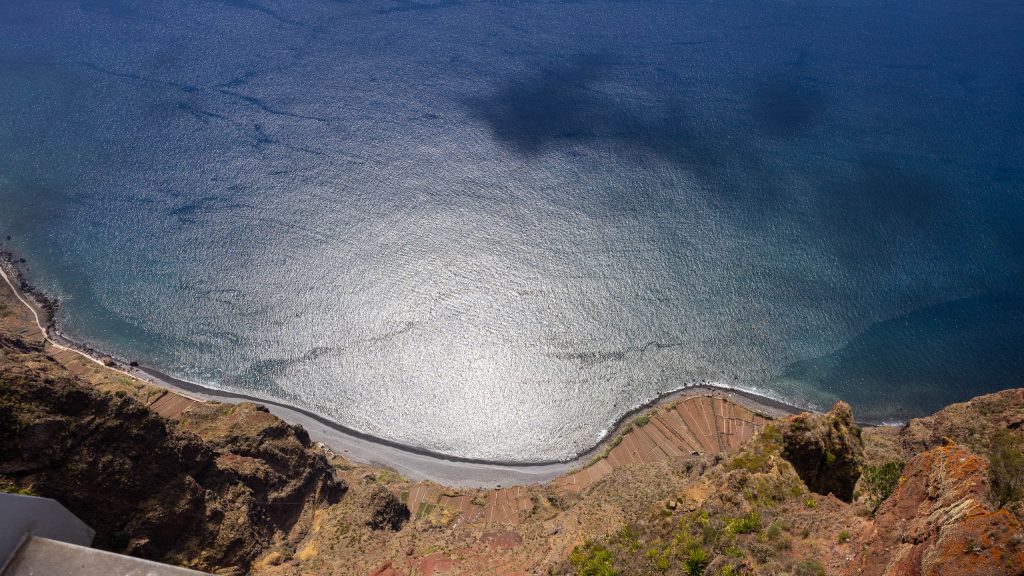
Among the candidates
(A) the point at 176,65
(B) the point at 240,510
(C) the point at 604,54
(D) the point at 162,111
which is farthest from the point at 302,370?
(C) the point at 604,54

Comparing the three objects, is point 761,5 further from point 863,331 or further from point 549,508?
point 549,508

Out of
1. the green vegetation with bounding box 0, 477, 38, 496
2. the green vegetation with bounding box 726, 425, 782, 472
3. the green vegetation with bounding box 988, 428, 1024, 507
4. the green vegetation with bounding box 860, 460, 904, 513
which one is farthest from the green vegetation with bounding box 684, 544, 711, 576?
the green vegetation with bounding box 0, 477, 38, 496

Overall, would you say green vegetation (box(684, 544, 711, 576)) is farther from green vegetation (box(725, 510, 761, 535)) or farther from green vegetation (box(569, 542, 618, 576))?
green vegetation (box(569, 542, 618, 576))

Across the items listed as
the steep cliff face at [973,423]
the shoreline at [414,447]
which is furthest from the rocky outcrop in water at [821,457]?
the shoreline at [414,447]

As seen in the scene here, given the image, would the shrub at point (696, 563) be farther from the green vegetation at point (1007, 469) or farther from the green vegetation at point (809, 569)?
the green vegetation at point (1007, 469)

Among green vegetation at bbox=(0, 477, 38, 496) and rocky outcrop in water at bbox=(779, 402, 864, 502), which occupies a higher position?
rocky outcrop in water at bbox=(779, 402, 864, 502)
